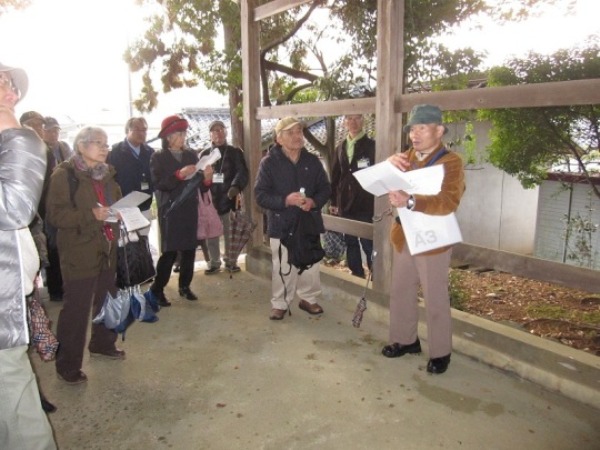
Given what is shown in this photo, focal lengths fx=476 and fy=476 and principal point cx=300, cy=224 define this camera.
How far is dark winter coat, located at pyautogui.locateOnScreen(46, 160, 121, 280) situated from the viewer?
3.10 metres

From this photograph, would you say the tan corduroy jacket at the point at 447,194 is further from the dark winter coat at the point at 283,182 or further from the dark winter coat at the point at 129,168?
the dark winter coat at the point at 129,168

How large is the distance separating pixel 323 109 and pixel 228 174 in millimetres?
1608

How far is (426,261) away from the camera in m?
3.24

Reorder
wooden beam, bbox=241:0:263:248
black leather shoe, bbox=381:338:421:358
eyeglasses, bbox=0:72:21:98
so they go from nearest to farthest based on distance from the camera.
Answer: eyeglasses, bbox=0:72:21:98, black leather shoe, bbox=381:338:421:358, wooden beam, bbox=241:0:263:248

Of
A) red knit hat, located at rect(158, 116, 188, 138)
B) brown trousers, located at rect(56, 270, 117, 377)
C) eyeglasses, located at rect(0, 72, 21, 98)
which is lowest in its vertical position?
brown trousers, located at rect(56, 270, 117, 377)

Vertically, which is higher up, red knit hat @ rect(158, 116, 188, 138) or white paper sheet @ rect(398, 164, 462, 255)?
red knit hat @ rect(158, 116, 188, 138)

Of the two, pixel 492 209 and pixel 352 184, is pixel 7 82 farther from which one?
pixel 492 209

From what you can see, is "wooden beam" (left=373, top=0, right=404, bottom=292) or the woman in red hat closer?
"wooden beam" (left=373, top=0, right=404, bottom=292)

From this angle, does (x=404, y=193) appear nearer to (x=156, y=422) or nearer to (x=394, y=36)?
(x=394, y=36)

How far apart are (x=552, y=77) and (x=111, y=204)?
3.28 metres

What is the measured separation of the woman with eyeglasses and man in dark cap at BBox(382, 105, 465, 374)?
199 cm

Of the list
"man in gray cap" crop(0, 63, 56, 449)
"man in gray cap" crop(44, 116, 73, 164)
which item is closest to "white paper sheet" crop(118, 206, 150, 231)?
"man in gray cap" crop(0, 63, 56, 449)

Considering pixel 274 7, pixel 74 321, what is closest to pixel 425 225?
pixel 74 321

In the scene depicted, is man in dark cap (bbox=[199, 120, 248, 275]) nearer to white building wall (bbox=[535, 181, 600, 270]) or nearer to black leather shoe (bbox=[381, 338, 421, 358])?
black leather shoe (bbox=[381, 338, 421, 358])
